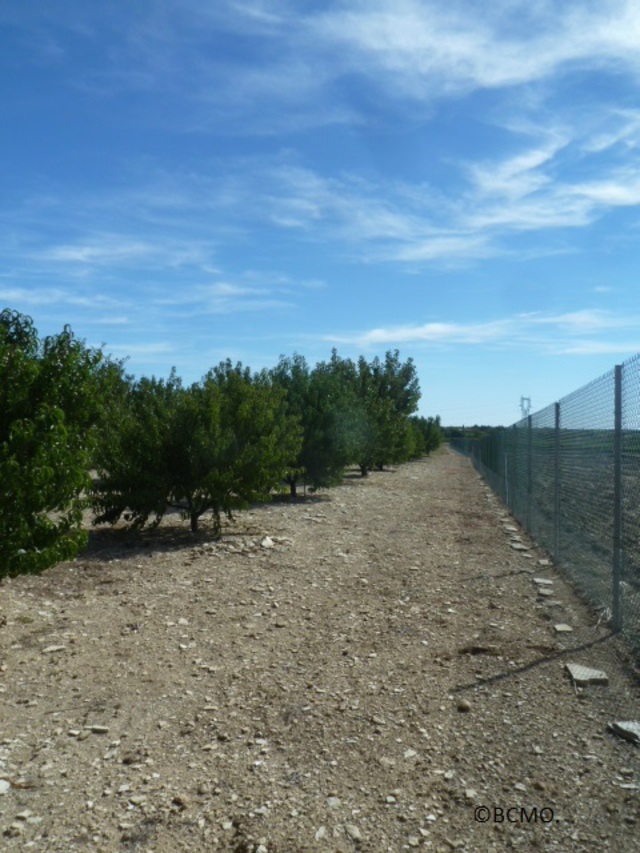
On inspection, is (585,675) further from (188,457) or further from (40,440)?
(188,457)

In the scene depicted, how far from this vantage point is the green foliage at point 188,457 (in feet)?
35.7

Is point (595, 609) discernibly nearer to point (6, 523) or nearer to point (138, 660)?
point (138, 660)

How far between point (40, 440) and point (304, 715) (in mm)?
2579

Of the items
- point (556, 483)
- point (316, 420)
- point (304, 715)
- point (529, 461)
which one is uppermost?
point (316, 420)

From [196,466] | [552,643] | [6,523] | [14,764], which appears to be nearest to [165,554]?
[196,466]

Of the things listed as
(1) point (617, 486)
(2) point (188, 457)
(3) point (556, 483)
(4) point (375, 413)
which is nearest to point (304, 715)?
(1) point (617, 486)

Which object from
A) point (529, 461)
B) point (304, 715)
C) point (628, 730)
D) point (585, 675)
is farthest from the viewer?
point (529, 461)

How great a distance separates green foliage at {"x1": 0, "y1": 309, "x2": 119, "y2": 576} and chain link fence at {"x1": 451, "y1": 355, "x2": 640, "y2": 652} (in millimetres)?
4260

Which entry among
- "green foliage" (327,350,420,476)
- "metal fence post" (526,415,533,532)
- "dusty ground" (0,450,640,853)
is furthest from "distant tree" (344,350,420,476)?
"dusty ground" (0,450,640,853)

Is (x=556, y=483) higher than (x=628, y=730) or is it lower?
higher

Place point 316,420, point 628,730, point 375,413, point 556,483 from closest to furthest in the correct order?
1. point 628,730
2. point 556,483
3. point 316,420
4. point 375,413

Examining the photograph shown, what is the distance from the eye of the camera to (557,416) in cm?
983

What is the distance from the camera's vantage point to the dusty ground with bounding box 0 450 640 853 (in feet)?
11.4

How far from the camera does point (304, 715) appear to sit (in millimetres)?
4762
